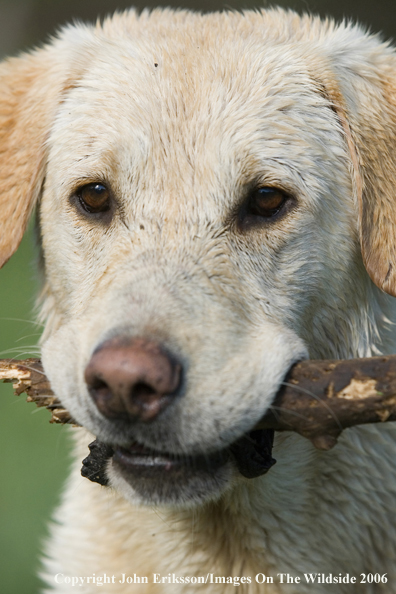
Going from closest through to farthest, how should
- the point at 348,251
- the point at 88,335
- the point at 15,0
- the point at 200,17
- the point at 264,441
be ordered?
the point at 88,335
the point at 264,441
the point at 348,251
the point at 200,17
the point at 15,0

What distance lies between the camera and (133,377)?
2.45 meters

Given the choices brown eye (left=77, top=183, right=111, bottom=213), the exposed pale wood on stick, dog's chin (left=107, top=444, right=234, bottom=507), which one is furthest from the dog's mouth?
brown eye (left=77, top=183, right=111, bottom=213)

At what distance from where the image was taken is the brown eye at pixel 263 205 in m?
3.19

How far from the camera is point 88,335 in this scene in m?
2.83

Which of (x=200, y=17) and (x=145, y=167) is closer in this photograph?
(x=145, y=167)

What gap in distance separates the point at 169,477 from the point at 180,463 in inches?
2.7

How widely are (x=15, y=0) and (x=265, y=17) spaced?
1131cm

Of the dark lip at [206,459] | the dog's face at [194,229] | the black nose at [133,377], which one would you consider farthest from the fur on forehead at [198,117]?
the dark lip at [206,459]

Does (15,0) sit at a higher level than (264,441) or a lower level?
higher

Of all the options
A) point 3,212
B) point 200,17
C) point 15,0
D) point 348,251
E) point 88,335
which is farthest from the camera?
point 15,0

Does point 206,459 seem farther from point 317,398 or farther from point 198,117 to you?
point 198,117

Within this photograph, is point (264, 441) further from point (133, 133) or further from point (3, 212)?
point (3, 212)

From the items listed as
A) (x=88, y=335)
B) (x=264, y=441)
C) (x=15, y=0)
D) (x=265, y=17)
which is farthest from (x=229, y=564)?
(x=15, y=0)

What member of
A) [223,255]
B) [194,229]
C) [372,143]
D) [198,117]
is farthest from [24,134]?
[372,143]
